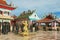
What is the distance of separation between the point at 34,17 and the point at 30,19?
2464 mm

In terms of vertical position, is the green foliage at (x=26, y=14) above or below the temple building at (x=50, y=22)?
above

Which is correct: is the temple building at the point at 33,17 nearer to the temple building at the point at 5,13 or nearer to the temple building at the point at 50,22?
the temple building at the point at 50,22

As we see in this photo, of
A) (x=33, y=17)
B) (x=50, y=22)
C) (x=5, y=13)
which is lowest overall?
(x=50, y=22)

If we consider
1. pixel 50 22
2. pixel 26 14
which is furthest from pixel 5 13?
pixel 50 22

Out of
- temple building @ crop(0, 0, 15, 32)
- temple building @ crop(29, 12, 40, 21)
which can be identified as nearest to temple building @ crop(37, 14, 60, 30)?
temple building @ crop(29, 12, 40, 21)

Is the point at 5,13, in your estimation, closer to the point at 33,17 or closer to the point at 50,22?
the point at 33,17

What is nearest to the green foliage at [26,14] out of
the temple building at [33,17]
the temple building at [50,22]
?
the temple building at [33,17]

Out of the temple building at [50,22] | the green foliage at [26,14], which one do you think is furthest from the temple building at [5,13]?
the temple building at [50,22]

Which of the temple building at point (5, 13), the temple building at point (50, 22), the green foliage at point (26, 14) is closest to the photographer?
the temple building at point (5, 13)

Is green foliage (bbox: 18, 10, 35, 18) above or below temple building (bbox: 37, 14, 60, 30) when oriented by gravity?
above

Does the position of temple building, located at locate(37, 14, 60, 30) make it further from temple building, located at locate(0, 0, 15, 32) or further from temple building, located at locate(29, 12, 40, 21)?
temple building, located at locate(0, 0, 15, 32)

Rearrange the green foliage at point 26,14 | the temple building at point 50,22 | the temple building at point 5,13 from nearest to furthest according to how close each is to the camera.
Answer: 1. the temple building at point 5,13
2. the green foliage at point 26,14
3. the temple building at point 50,22

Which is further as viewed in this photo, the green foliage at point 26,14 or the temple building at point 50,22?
the temple building at point 50,22

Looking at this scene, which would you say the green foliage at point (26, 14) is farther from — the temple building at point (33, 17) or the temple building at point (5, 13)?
the temple building at point (5, 13)
